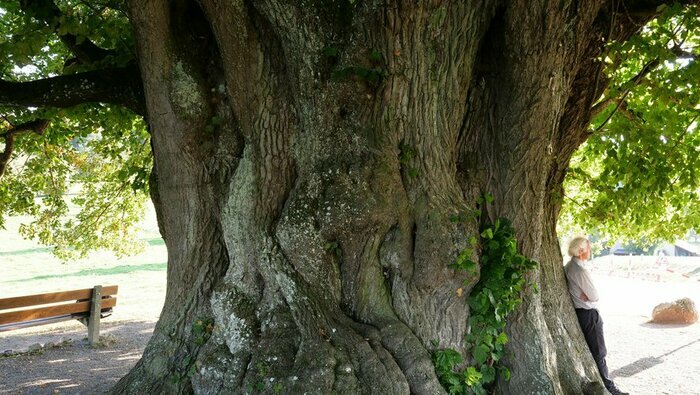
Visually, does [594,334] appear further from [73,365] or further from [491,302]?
[73,365]

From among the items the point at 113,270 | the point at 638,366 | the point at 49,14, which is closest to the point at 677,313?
the point at 638,366

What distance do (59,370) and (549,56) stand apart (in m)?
7.65

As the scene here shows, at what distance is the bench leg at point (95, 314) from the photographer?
32.8 feet

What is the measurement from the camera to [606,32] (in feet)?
18.7

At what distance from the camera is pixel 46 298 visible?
9.20 m

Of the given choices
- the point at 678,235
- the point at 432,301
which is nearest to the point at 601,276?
the point at 678,235

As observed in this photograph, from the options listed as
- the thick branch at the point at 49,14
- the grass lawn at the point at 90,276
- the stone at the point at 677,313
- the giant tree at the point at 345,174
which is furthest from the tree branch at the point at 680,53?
the grass lawn at the point at 90,276

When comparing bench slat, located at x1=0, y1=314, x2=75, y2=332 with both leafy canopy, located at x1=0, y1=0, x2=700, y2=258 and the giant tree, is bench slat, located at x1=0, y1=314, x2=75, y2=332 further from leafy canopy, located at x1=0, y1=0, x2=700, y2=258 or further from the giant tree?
the giant tree

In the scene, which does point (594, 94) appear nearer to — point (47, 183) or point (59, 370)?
point (59, 370)

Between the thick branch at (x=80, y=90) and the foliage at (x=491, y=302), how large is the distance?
4.16 metres

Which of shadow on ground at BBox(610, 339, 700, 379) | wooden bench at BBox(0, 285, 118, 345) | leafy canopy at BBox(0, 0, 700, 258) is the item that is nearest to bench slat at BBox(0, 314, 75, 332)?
wooden bench at BBox(0, 285, 118, 345)

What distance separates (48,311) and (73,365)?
3.87 feet

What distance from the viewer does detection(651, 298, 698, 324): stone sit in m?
12.2

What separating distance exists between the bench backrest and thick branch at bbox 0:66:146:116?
406 centimetres
